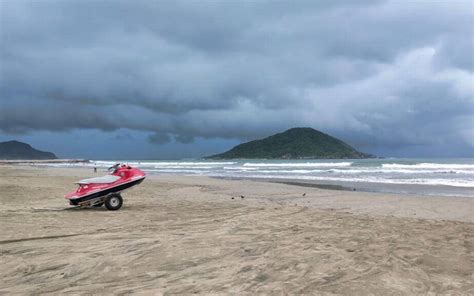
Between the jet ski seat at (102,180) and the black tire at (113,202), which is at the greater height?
the jet ski seat at (102,180)

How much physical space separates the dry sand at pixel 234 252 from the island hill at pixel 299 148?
156388mm

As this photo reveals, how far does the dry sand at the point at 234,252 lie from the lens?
5.20 m

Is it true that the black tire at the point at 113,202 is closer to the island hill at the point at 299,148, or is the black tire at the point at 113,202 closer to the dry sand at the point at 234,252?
the dry sand at the point at 234,252

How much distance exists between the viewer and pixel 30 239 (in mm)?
7824

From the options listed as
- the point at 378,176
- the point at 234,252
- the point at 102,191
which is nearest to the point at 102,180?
the point at 102,191

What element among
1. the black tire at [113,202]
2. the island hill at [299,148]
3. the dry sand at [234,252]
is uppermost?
the island hill at [299,148]

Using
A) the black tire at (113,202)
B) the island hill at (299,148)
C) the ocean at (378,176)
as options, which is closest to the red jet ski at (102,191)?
the black tire at (113,202)

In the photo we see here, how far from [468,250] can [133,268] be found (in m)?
5.76

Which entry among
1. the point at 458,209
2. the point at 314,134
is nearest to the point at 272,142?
the point at 314,134

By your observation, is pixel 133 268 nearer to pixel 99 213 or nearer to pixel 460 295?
pixel 460 295

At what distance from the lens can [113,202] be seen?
41.8ft

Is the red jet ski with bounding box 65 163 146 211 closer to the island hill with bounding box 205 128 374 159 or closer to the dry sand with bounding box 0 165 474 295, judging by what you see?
the dry sand with bounding box 0 165 474 295

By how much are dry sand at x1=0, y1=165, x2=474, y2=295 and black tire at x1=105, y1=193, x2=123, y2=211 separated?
485 millimetres

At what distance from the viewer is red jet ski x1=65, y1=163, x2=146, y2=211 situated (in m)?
12.5
